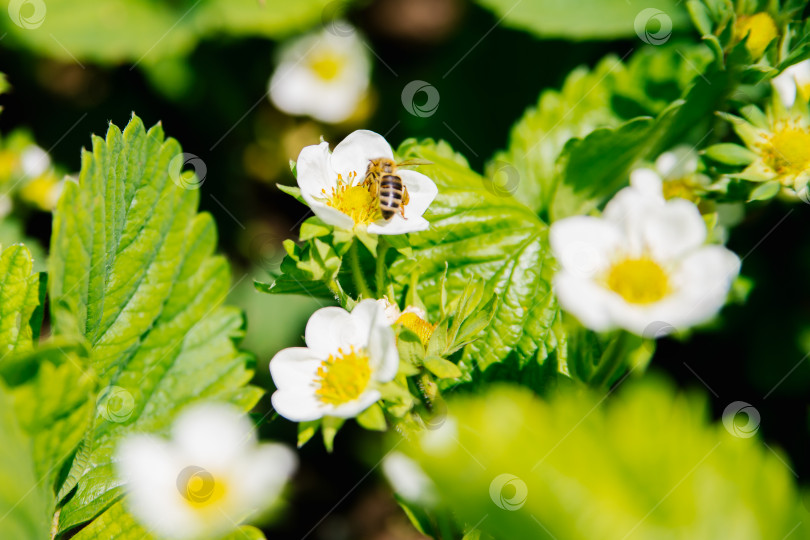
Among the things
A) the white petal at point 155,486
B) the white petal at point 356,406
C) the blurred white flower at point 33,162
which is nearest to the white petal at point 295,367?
the white petal at point 356,406

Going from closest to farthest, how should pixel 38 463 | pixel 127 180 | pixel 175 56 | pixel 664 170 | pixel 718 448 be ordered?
pixel 718 448
pixel 38 463
pixel 127 180
pixel 664 170
pixel 175 56

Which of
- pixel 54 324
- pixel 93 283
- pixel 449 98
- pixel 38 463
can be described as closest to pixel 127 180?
pixel 93 283

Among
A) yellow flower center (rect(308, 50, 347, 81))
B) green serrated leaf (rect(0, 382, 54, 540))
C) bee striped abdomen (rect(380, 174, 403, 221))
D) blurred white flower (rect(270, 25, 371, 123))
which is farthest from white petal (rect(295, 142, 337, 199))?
yellow flower center (rect(308, 50, 347, 81))

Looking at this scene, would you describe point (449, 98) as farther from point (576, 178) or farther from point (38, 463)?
point (38, 463)

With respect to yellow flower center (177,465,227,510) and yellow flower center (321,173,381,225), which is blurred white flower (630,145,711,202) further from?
yellow flower center (177,465,227,510)

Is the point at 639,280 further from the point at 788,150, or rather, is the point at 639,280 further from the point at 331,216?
the point at 788,150

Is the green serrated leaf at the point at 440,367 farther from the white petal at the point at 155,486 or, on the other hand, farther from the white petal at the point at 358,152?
the white petal at the point at 155,486
